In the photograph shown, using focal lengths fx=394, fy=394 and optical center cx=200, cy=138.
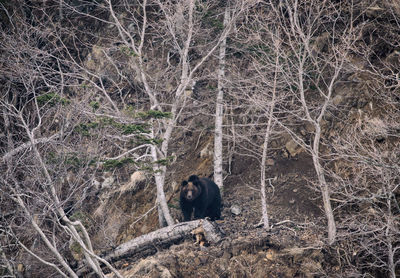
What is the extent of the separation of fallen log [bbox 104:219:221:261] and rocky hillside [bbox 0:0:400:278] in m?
0.13

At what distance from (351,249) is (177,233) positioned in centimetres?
473

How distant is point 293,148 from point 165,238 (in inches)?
240

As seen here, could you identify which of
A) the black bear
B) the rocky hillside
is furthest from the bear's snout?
the rocky hillside

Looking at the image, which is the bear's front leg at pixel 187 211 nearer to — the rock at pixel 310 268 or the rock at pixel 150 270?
the rock at pixel 150 270

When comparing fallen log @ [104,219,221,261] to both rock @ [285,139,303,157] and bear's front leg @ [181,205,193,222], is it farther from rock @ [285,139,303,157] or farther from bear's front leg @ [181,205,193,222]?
rock @ [285,139,303,157]

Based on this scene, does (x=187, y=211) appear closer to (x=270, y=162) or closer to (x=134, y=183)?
(x=134, y=183)

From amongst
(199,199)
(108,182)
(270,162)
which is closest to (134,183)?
(108,182)

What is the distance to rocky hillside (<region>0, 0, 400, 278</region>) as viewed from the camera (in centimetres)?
978

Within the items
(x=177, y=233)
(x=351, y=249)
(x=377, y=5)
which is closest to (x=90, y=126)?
(x=177, y=233)

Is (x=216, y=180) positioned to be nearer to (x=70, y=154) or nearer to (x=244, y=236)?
(x=244, y=236)

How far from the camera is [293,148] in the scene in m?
14.7

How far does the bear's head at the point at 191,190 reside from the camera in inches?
474

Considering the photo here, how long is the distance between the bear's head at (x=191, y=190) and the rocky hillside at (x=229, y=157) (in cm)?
87

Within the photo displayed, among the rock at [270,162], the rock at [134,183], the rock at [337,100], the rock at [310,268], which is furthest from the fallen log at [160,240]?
the rock at [337,100]
